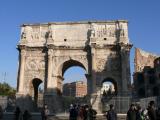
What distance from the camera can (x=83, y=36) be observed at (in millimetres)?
33031

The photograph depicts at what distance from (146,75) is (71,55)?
21603 millimetres

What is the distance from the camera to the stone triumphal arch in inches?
1229

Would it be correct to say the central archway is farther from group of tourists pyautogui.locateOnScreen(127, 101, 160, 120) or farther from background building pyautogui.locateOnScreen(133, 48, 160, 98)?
group of tourists pyautogui.locateOnScreen(127, 101, 160, 120)

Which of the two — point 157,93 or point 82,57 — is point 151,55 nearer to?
point 157,93

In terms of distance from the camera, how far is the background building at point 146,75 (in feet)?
162

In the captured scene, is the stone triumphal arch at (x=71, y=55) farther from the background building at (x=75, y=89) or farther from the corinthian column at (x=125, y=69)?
the background building at (x=75, y=89)

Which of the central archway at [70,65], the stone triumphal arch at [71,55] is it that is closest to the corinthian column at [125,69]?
the stone triumphal arch at [71,55]

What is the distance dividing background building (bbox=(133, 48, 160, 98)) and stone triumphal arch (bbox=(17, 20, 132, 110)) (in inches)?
723

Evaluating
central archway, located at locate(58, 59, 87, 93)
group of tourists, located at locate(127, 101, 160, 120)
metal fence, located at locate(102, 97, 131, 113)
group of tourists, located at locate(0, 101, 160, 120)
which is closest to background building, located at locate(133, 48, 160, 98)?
central archway, located at locate(58, 59, 87, 93)

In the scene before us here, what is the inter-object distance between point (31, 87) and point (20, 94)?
1.89 metres

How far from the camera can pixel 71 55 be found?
32.5m

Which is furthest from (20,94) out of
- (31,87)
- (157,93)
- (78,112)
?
(157,93)

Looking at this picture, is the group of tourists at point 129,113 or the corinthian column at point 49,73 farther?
the corinthian column at point 49,73

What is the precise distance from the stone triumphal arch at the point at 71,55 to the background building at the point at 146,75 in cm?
1835
